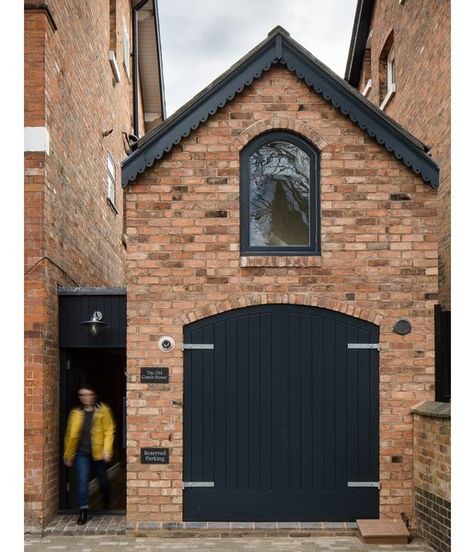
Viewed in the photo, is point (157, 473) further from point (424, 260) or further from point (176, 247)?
point (424, 260)

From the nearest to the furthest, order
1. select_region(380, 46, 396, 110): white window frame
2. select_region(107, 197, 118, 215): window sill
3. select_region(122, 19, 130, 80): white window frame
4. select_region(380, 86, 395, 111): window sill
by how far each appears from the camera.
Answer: select_region(107, 197, 118, 215): window sill < select_region(380, 86, 395, 111): window sill < select_region(380, 46, 396, 110): white window frame < select_region(122, 19, 130, 80): white window frame

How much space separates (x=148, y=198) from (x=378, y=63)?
888cm

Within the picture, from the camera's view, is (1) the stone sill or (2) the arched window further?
(2) the arched window

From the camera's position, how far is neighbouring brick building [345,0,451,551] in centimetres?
827

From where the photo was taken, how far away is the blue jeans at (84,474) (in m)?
9.27

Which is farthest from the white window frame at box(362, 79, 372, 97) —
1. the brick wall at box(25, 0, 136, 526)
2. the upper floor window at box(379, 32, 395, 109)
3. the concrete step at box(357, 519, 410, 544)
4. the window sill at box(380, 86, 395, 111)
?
the concrete step at box(357, 519, 410, 544)

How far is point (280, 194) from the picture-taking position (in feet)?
31.0

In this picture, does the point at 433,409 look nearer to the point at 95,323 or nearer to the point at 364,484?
the point at 364,484

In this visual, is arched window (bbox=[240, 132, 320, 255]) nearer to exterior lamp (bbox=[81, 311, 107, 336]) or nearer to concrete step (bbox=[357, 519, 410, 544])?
exterior lamp (bbox=[81, 311, 107, 336])

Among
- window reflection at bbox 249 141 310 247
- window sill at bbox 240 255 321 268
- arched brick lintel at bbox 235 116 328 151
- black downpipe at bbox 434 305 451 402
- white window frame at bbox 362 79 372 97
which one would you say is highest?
white window frame at bbox 362 79 372 97

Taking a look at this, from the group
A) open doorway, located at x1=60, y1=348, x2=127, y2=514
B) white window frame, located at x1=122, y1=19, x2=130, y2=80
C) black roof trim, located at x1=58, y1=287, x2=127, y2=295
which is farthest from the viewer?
white window frame, located at x1=122, y1=19, x2=130, y2=80

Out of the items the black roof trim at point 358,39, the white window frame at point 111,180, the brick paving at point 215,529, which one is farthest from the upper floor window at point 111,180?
the brick paving at point 215,529

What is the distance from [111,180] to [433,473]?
30.9ft

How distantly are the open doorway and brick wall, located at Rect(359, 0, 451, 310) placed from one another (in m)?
5.60
